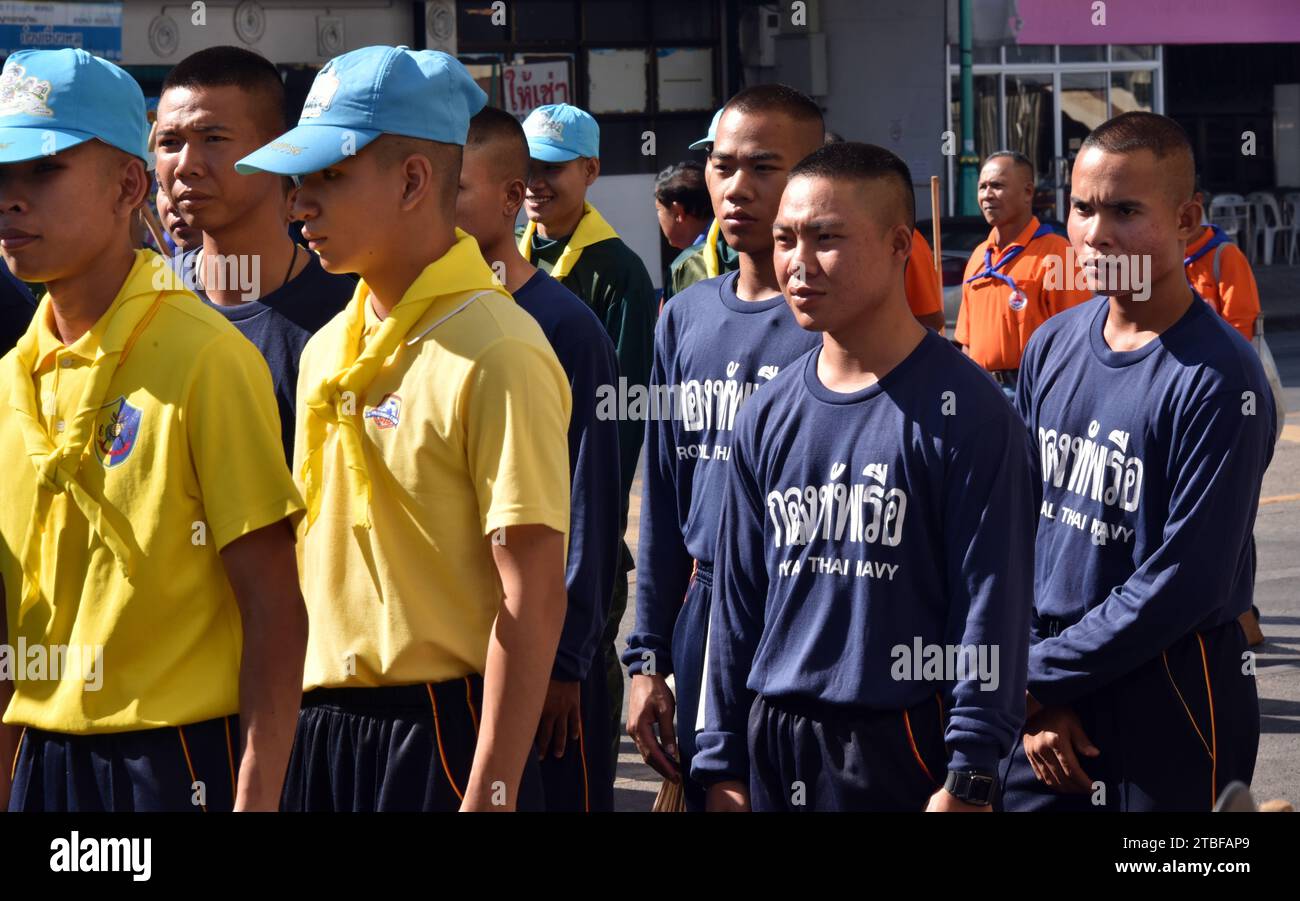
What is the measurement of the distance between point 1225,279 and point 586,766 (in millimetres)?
5254

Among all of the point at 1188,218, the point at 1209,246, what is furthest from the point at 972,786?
the point at 1209,246

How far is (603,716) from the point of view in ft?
15.1

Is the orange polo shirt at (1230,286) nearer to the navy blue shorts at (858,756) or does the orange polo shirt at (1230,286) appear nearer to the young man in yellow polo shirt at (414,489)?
the navy blue shorts at (858,756)

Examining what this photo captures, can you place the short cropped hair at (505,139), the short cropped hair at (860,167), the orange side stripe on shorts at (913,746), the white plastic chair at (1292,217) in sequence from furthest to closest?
the white plastic chair at (1292,217)
the short cropped hair at (505,139)
the short cropped hair at (860,167)
the orange side stripe on shorts at (913,746)

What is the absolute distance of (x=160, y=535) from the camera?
3.05 meters

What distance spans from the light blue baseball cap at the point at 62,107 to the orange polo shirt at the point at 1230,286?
245 inches

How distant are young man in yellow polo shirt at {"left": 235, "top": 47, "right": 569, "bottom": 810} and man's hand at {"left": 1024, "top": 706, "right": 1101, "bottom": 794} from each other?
126 centimetres

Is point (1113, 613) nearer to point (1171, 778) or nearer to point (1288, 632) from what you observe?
point (1171, 778)

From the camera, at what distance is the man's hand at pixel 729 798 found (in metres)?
3.69

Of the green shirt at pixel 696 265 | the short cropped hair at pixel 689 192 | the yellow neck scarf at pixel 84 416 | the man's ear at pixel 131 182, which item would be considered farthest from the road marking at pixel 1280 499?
the yellow neck scarf at pixel 84 416

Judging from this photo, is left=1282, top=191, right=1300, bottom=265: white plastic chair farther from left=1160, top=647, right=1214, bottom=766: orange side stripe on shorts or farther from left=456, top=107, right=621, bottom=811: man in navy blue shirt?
left=1160, top=647, right=1214, bottom=766: orange side stripe on shorts

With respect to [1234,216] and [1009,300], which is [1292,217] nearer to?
[1234,216]

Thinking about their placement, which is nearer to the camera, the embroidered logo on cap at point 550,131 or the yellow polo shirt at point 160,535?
the yellow polo shirt at point 160,535
